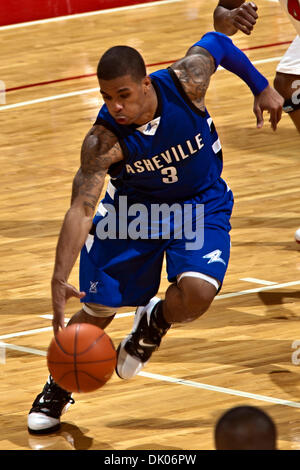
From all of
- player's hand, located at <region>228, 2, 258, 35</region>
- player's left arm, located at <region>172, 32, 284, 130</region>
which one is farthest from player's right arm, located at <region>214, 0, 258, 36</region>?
player's left arm, located at <region>172, 32, 284, 130</region>

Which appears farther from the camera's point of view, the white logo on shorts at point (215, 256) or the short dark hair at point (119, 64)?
the white logo on shorts at point (215, 256)

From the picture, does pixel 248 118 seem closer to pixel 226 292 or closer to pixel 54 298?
→ pixel 226 292

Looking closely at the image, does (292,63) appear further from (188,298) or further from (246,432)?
(246,432)

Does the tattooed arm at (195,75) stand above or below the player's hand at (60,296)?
above

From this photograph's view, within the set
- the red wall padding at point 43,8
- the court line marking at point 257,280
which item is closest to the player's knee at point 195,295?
the court line marking at point 257,280

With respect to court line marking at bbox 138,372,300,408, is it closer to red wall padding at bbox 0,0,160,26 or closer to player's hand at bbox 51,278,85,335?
player's hand at bbox 51,278,85,335

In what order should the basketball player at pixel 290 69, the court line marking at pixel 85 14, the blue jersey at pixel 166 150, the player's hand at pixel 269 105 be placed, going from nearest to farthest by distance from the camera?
1. the blue jersey at pixel 166 150
2. the player's hand at pixel 269 105
3. the basketball player at pixel 290 69
4. the court line marking at pixel 85 14

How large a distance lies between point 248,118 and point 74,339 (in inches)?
218

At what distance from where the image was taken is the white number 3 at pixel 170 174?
5.20 meters

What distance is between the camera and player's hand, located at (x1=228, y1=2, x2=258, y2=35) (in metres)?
5.73

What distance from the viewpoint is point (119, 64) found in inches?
190

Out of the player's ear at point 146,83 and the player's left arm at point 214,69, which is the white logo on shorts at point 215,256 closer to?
the player's left arm at point 214,69

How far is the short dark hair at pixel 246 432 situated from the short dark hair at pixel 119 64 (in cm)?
228

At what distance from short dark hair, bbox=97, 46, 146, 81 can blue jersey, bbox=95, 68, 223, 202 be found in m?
0.29
